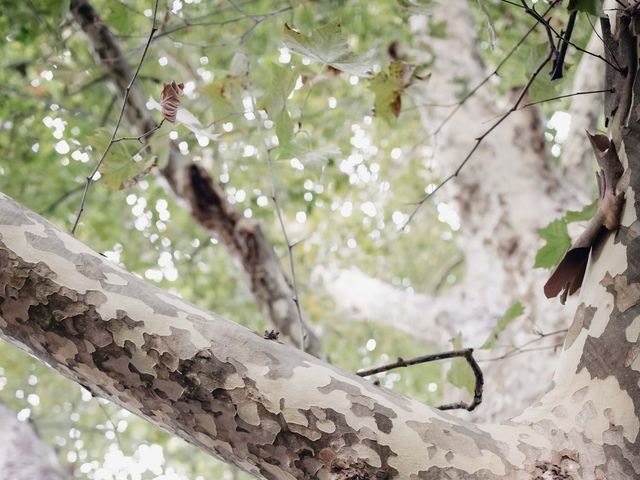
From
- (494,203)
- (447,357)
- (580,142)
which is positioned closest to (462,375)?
(447,357)

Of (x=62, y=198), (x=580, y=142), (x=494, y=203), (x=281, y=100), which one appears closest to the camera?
(x=281, y=100)

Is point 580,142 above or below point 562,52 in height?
above

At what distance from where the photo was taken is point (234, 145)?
236 cm

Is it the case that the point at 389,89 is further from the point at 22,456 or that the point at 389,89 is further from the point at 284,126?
the point at 22,456

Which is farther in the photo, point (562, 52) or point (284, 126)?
point (284, 126)

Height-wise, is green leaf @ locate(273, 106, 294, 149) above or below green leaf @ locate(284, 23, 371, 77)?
below

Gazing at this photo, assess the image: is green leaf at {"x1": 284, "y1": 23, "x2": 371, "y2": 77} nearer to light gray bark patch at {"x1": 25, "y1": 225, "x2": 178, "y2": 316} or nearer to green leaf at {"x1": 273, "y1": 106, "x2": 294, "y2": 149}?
green leaf at {"x1": 273, "y1": 106, "x2": 294, "y2": 149}

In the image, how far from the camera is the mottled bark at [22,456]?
5.49 ft

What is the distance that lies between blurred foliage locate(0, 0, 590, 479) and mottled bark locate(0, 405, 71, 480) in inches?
6.5

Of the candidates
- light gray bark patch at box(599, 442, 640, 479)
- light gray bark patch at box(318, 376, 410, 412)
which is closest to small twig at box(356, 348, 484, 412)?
light gray bark patch at box(318, 376, 410, 412)

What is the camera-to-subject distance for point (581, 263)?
0.86 meters

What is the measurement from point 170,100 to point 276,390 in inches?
19.8

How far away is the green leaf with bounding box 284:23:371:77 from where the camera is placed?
0.93 metres

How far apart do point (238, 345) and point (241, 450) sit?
121 mm
